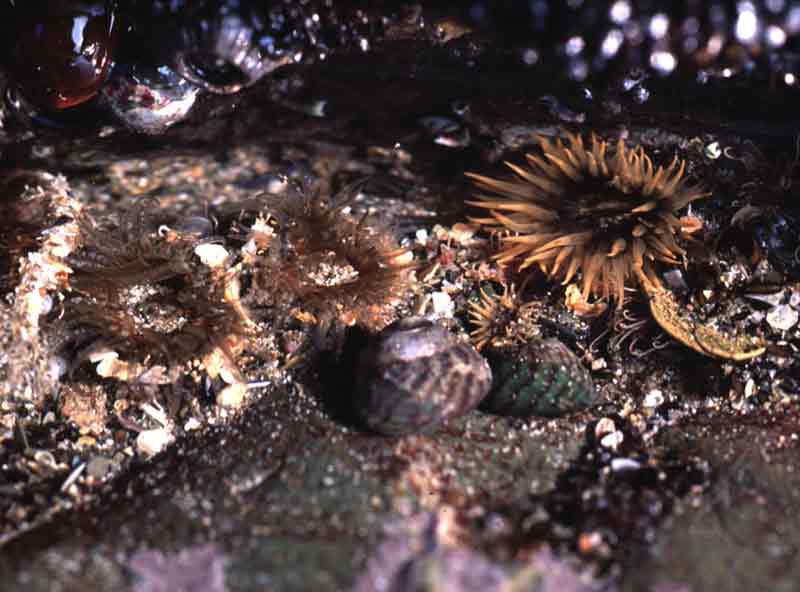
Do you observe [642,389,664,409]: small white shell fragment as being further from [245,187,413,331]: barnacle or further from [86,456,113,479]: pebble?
[86,456,113,479]: pebble

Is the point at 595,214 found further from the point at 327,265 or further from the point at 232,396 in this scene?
the point at 232,396

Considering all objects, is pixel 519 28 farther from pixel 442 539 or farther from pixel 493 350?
pixel 442 539

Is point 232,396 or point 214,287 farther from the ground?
point 214,287

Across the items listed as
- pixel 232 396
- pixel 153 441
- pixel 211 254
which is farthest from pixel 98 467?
pixel 211 254

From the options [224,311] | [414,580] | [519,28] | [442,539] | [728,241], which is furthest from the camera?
[728,241]

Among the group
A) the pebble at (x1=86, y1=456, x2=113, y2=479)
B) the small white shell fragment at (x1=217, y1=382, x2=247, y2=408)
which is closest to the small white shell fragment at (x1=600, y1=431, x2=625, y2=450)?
the small white shell fragment at (x1=217, y1=382, x2=247, y2=408)

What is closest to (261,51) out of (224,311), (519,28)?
(519,28)
